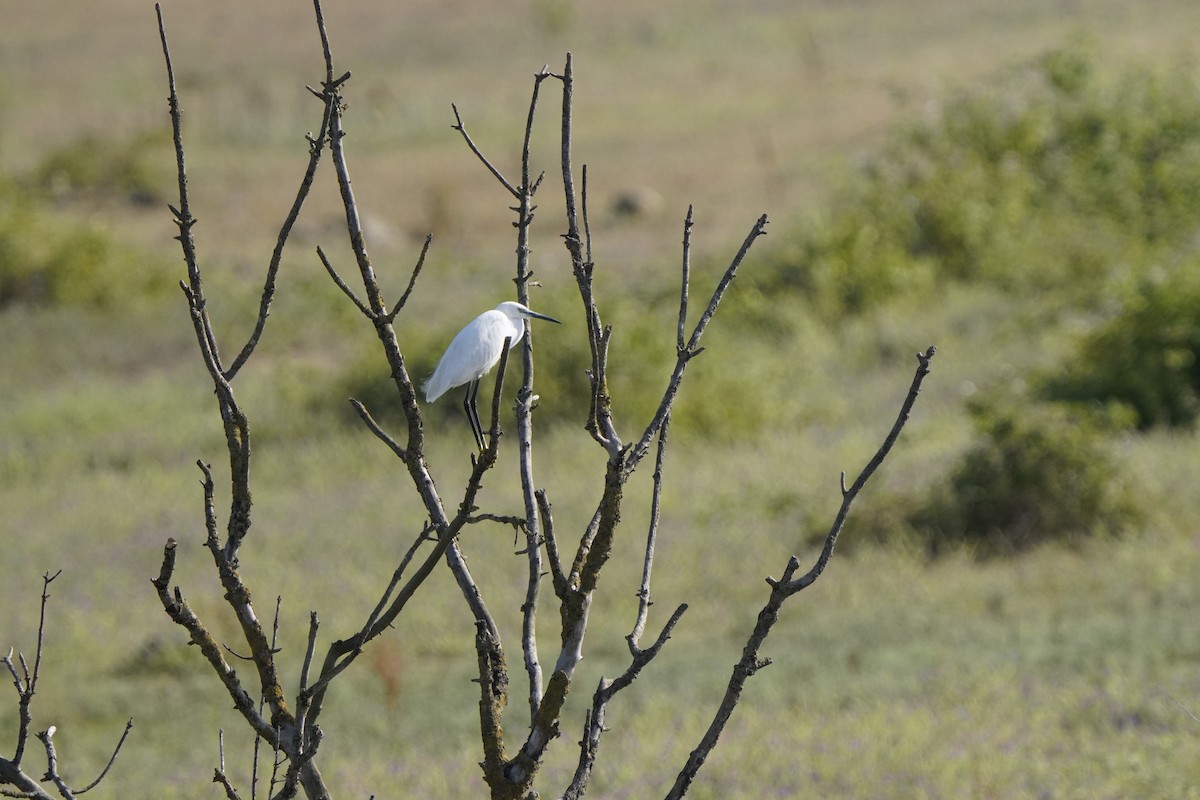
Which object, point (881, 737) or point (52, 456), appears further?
point (52, 456)

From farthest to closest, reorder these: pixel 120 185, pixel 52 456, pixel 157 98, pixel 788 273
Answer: pixel 157 98 → pixel 120 185 → pixel 788 273 → pixel 52 456

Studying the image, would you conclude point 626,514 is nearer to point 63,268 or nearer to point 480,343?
point 480,343

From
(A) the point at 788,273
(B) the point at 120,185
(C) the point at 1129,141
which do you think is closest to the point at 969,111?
(C) the point at 1129,141

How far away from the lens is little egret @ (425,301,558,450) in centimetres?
253

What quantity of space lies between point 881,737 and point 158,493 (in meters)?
7.32

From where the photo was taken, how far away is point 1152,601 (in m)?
6.89

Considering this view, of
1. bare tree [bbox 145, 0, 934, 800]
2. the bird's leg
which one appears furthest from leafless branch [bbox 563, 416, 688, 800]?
the bird's leg

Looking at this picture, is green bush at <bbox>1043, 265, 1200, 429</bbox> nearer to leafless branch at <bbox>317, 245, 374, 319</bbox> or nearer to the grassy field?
the grassy field

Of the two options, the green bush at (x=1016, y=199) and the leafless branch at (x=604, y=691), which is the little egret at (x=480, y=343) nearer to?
the leafless branch at (x=604, y=691)

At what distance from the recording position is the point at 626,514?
9547mm

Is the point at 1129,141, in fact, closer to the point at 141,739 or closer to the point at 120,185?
the point at 141,739

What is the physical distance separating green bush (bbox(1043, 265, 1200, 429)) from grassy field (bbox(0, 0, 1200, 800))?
1.61 ft

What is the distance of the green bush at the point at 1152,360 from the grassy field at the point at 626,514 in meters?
0.49

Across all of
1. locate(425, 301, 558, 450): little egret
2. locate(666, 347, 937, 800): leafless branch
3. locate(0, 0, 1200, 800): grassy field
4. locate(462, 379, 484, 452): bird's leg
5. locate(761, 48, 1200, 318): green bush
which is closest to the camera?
locate(666, 347, 937, 800): leafless branch
